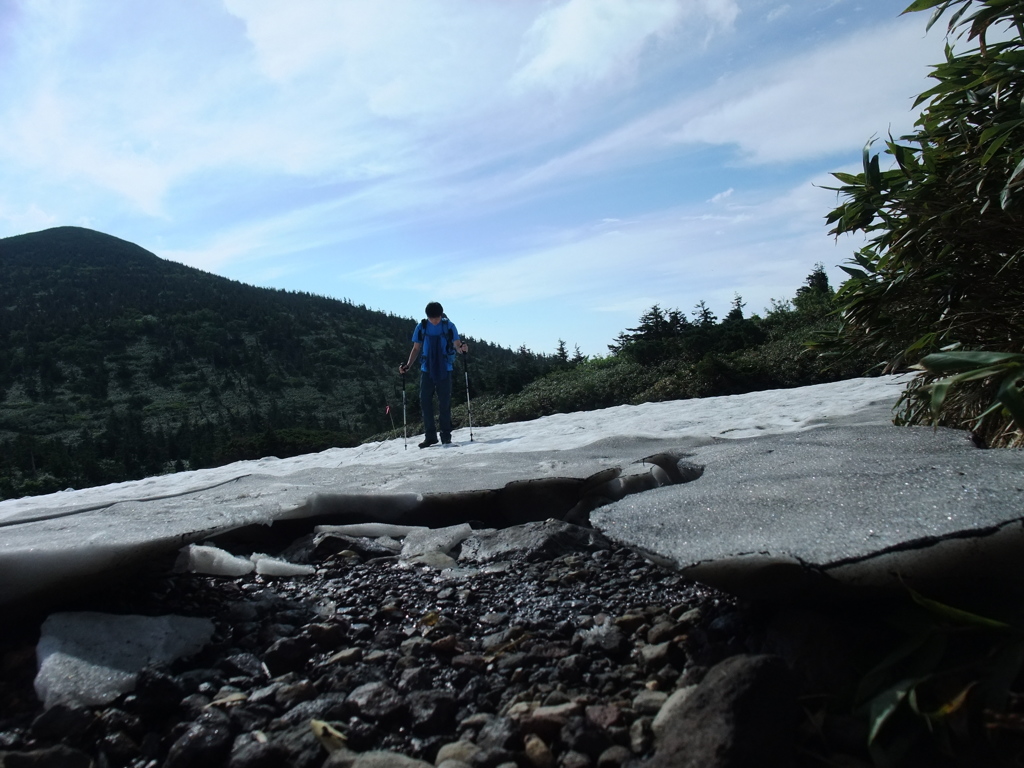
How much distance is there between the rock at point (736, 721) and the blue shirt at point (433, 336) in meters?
7.86

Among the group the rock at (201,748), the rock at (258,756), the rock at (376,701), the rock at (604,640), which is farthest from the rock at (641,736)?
the rock at (201,748)

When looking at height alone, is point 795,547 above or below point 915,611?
above

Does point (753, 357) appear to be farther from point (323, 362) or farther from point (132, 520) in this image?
point (323, 362)

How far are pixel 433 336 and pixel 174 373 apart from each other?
3108cm

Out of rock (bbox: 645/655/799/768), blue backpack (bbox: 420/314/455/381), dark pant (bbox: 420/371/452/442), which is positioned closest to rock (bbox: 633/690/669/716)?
rock (bbox: 645/655/799/768)

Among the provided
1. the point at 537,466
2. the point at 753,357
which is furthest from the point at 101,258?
the point at 537,466

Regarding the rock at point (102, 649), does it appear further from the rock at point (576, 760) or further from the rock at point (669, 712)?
the rock at point (669, 712)

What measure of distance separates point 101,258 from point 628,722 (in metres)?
75.6

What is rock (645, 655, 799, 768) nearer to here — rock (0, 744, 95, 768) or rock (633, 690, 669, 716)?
rock (633, 690, 669, 716)

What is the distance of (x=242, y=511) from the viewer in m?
3.39

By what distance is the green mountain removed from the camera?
19.0m

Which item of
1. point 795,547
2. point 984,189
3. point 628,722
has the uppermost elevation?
point 984,189

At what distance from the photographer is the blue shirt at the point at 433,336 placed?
9.24m

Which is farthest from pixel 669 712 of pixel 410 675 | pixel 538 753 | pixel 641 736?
pixel 410 675
